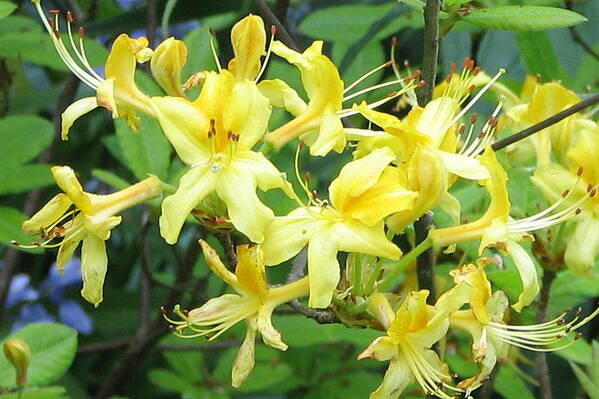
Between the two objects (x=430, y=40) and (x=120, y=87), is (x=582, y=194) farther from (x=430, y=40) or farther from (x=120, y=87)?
(x=120, y=87)

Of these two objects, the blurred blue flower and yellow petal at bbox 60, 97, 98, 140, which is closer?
yellow petal at bbox 60, 97, 98, 140

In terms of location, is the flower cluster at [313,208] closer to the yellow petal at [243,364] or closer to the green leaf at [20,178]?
the yellow petal at [243,364]

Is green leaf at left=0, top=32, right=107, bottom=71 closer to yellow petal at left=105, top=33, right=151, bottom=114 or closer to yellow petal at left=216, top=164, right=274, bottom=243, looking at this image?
yellow petal at left=105, top=33, right=151, bottom=114

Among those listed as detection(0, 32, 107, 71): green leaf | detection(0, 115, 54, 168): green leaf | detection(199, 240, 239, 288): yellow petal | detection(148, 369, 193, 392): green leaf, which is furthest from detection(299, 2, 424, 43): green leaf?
detection(199, 240, 239, 288): yellow petal

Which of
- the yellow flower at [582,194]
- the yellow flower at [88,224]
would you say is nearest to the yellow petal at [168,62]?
the yellow flower at [88,224]

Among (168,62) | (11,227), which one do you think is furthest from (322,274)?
(11,227)

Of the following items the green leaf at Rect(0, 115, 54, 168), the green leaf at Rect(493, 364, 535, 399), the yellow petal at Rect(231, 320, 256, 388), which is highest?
the yellow petal at Rect(231, 320, 256, 388)

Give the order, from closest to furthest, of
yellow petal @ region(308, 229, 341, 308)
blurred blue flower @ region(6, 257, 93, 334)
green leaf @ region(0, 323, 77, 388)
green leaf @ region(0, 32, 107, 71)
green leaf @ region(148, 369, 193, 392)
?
yellow petal @ region(308, 229, 341, 308) < green leaf @ region(0, 323, 77, 388) < green leaf @ region(0, 32, 107, 71) < green leaf @ region(148, 369, 193, 392) < blurred blue flower @ region(6, 257, 93, 334)
